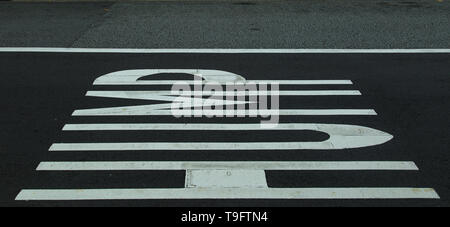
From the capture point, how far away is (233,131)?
301 inches

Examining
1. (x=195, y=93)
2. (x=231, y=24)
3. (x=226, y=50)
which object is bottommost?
(x=195, y=93)

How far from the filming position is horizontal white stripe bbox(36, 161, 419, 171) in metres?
6.61

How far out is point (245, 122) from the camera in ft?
26.1

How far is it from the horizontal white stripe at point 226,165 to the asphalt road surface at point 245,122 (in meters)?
0.06

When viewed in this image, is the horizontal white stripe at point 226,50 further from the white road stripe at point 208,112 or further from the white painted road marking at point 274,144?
the white painted road marking at point 274,144

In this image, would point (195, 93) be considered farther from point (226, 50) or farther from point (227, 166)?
point (227, 166)

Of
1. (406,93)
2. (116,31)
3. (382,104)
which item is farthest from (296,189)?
(116,31)

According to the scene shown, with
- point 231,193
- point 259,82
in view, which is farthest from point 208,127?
point 259,82

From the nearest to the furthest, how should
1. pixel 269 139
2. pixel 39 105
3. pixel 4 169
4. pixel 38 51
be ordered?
pixel 4 169 < pixel 269 139 < pixel 39 105 < pixel 38 51

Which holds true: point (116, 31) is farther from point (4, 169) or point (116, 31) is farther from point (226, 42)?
point (4, 169)

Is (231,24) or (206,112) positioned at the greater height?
(231,24)

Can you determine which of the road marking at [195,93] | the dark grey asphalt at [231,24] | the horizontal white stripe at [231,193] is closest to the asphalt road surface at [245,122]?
the horizontal white stripe at [231,193]

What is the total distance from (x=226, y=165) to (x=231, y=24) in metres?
7.05

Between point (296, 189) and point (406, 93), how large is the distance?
3545 mm
